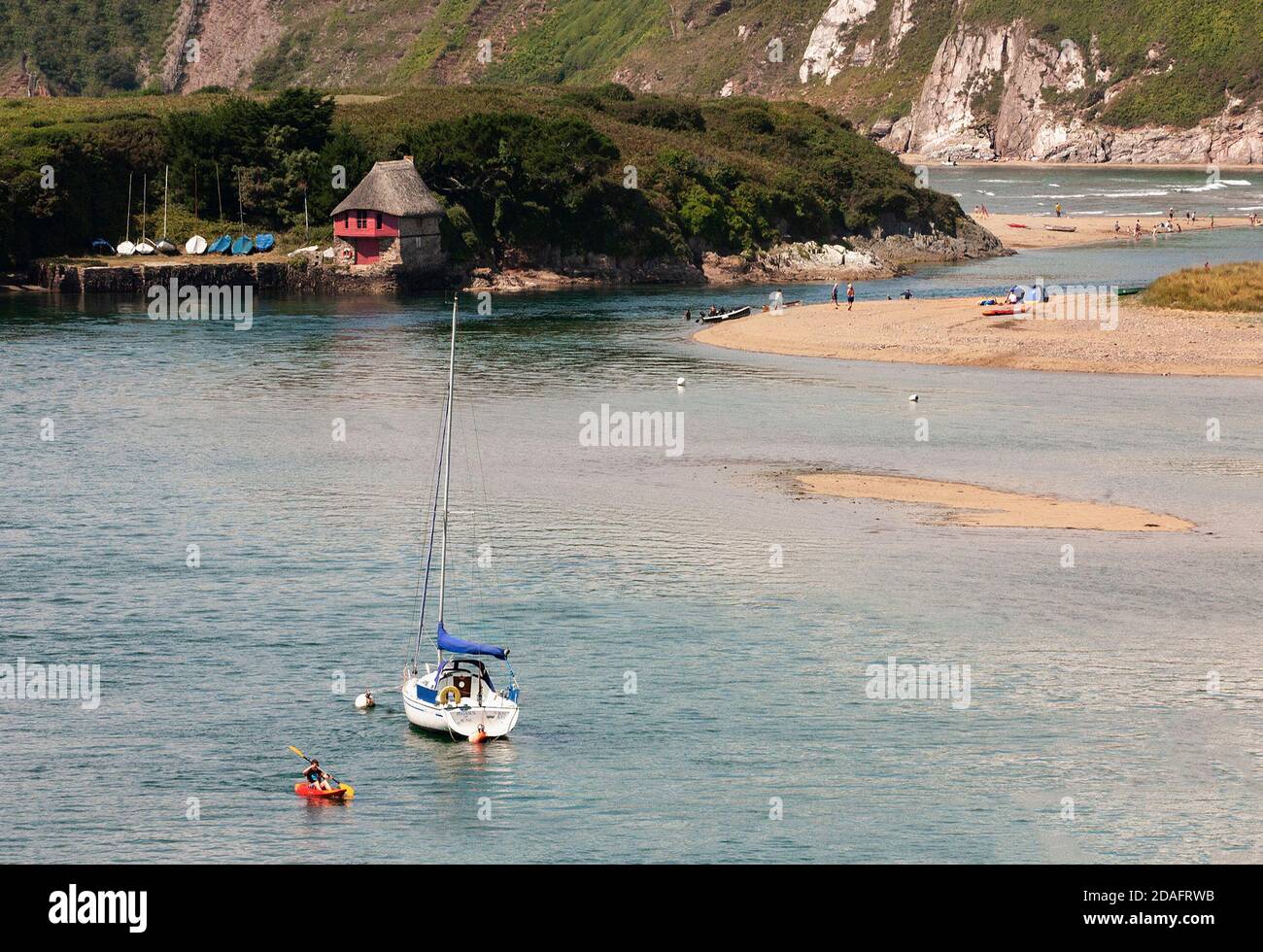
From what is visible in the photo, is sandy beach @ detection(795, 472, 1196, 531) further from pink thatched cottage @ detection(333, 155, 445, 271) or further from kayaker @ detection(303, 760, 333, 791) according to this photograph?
pink thatched cottage @ detection(333, 155, 445, 271)

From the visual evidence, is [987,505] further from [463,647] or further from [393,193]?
[393,193]

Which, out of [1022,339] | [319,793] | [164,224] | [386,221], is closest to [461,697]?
[319,793]

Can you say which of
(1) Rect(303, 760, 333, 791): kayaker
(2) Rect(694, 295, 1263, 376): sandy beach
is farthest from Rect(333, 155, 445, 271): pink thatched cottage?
(1) Rect(303, 760, 333, 791): kayaker

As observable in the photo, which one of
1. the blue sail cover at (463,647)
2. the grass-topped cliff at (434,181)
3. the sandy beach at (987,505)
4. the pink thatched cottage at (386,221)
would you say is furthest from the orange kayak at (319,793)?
the grass-topped cliff at (434,181)

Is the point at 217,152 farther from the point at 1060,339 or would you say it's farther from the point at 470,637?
the point at 470,637

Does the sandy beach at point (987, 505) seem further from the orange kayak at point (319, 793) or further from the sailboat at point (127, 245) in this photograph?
the sailboat at point (127, 245)
